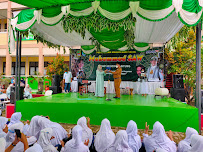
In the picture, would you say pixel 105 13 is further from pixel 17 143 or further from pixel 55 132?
pixel 17 143

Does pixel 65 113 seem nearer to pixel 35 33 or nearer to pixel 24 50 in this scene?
pixel 35 33

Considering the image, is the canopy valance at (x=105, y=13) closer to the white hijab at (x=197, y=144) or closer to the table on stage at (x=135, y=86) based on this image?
the white hijab at (x=197, y=144)

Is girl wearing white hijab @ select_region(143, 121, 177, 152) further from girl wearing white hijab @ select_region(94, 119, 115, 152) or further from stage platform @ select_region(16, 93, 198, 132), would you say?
stage platform @ select_region(16, 93, 198, 132)

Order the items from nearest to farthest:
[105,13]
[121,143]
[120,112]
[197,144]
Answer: [197,144], [121,143], [105,13], [120,112]

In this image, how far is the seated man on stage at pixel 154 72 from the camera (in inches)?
342

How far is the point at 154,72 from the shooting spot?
8781mm

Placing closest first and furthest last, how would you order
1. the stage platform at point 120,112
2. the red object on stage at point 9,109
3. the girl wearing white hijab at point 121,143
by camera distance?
the girl wearing white hijab at point 121,143
the stage platform at point 120,112
the red object on stage at point 9,109

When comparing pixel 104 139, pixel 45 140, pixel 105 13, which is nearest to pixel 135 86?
pixel 105 13

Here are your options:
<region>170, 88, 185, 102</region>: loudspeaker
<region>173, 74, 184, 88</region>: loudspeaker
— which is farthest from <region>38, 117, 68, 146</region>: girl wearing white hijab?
<region>173, 74, 184, 88</region>: loudspeaker

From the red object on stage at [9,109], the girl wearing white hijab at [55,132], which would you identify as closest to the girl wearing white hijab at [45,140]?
the girl wearing white hijab at [55,132]

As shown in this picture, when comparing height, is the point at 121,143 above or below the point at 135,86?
below

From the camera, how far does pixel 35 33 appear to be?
229 inches

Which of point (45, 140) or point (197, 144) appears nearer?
point (197, 144)

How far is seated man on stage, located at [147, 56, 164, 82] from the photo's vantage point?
342 inches
